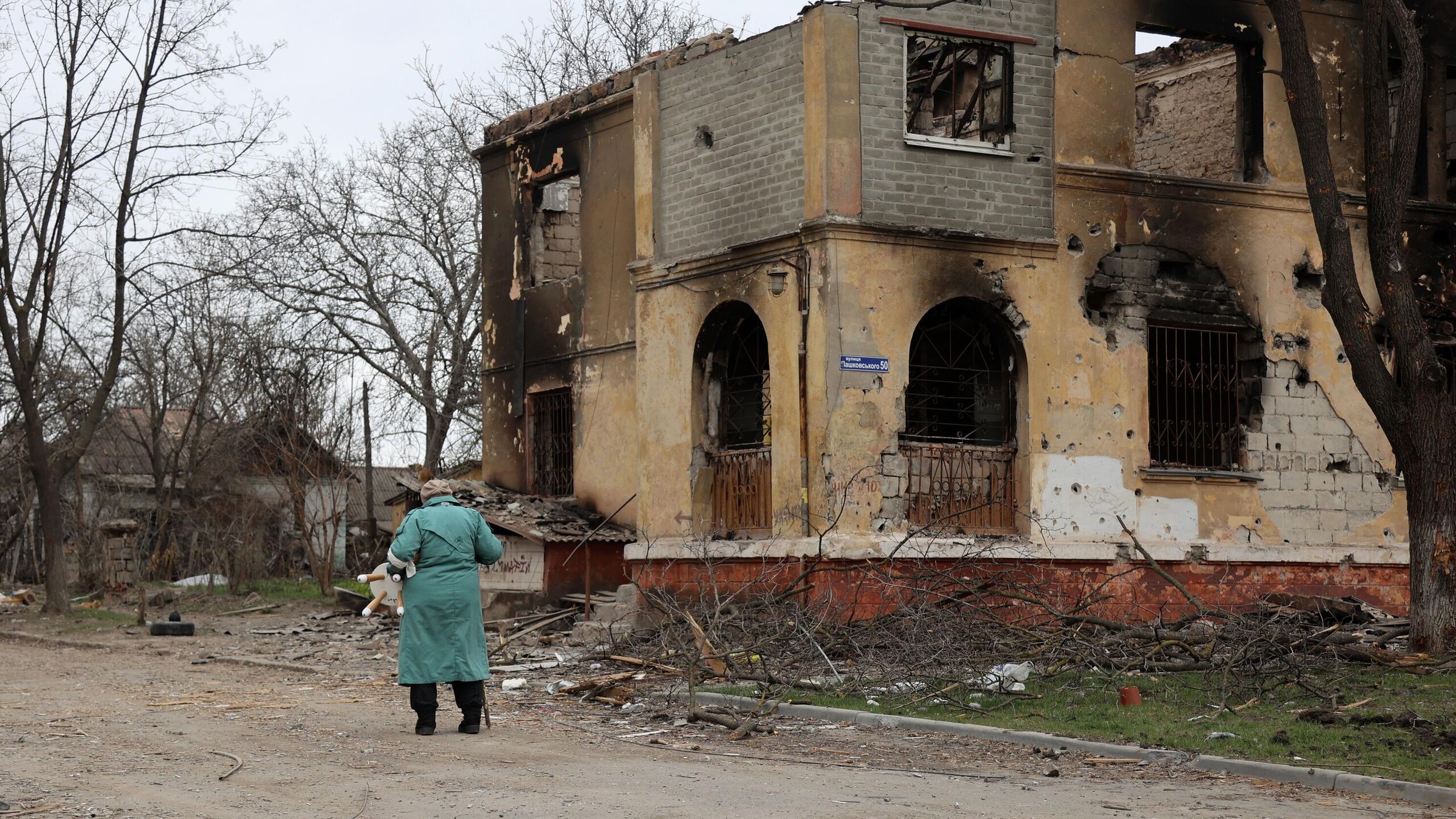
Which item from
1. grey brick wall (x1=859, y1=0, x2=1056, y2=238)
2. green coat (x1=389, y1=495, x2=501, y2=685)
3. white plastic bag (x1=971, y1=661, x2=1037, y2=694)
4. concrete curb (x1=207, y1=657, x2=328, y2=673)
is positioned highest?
grey brick wall (x1=859, y1=0, x2=1056, y2=238)

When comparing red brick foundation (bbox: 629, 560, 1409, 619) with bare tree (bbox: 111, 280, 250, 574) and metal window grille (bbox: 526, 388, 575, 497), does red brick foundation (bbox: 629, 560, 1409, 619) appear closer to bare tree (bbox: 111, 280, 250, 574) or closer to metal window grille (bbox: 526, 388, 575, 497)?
metal window grille (bbox: 526, 388, 575, 497)

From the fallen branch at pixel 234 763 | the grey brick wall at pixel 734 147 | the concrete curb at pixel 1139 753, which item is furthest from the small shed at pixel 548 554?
the fallen branch at pixel 234 763

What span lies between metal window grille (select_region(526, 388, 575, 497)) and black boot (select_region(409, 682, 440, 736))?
11.4 m

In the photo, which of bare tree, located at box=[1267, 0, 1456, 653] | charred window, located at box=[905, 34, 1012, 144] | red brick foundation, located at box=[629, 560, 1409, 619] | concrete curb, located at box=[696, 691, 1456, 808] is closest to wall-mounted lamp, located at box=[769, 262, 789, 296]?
charred window, located at box=[905, 34, 1012, 144]

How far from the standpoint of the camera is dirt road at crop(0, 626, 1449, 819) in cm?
741

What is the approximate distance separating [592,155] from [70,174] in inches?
360

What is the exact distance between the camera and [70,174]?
24859 mm

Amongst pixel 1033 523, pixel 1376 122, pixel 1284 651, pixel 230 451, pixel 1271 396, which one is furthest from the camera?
pixel 230 451

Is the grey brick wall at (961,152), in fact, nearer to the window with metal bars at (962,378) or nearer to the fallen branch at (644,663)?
the window with metal bars at (962,378)

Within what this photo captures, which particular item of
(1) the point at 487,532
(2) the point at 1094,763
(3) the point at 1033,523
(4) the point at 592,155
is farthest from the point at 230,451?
(2) the point at 1094,763

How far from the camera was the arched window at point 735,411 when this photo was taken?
17.7 meters

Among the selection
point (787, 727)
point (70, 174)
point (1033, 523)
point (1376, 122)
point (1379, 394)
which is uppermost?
point (70, 174)

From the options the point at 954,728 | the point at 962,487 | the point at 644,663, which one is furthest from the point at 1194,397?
the point at 954,728

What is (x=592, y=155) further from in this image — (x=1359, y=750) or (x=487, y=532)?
(x=1359, y=750)
